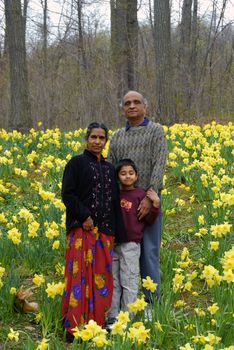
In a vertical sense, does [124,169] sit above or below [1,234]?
above

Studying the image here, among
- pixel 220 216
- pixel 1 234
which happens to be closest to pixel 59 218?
pixel 1 234

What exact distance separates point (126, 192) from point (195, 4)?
1533 cm

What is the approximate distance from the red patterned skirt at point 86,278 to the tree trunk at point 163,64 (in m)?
7.51

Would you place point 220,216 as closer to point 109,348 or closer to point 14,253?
point 14,253

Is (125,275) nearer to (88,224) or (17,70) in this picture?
(88,224)

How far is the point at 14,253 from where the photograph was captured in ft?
14.2

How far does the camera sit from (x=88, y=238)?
323cm

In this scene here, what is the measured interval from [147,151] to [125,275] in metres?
0.87

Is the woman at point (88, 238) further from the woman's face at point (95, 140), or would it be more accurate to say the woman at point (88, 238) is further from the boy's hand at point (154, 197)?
A: the boy's hand at point (154, 197)

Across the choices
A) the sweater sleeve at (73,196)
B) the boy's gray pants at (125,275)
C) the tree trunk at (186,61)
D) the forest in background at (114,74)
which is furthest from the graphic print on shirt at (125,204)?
the tree trunk at (186,61)

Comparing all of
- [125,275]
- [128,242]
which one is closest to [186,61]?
[128,242]

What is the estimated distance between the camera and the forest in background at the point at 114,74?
35.1 feet

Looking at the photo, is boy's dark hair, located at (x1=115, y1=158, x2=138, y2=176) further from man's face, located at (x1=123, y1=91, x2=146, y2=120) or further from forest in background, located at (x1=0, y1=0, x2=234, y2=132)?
forest in background, located at (x1=0, y1=0, x2=234, y2=132)

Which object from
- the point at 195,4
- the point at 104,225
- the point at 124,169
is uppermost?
the point at 195,4
